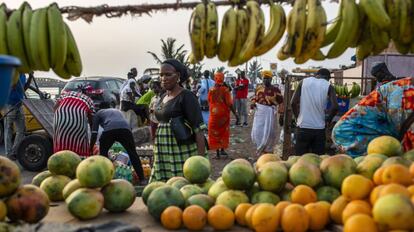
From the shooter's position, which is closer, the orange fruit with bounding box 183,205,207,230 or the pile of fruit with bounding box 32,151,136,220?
the orange fruit with bounding box 183,205,207,230

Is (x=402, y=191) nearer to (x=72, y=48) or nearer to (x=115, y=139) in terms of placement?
(x=72, y=48)

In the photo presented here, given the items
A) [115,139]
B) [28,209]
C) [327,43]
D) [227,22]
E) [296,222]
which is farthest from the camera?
[115,139]

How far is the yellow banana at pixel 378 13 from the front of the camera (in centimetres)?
221

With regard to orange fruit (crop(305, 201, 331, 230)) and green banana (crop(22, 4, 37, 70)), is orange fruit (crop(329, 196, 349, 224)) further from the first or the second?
green banana (crop(22, 4, 37, 70))

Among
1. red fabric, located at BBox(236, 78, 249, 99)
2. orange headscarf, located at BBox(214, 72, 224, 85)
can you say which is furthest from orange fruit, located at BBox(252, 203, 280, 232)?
red fabric, located at BBox(236, 78, 249, 99)

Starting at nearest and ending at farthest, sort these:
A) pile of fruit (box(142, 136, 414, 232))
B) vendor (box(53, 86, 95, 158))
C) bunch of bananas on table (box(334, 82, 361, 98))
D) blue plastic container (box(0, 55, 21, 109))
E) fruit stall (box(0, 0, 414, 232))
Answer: blue plastic container (box(0, 55, 21, 109)) → pile of fruit (box(142, 136, 414, 232)) → fruit stall (box(0, 0, 414, 232)) → vendor (box(53, 86, 95, 158)) → bunch of bananas on table (box(334, 82, 361, 98))

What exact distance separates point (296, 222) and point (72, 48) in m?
1.43

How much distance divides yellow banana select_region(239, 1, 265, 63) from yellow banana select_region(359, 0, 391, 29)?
1.67 ft

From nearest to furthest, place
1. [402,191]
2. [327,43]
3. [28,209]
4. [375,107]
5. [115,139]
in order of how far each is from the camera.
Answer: [402,191] → [28,209] → [327,43] → [375,107] → [115,139]

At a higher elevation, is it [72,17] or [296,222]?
[72,17]

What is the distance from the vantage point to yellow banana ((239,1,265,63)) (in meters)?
2.30

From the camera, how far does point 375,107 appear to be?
3.66 m

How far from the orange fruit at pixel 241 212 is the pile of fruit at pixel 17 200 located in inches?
34.8

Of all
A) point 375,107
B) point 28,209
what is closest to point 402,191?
point 28,209
